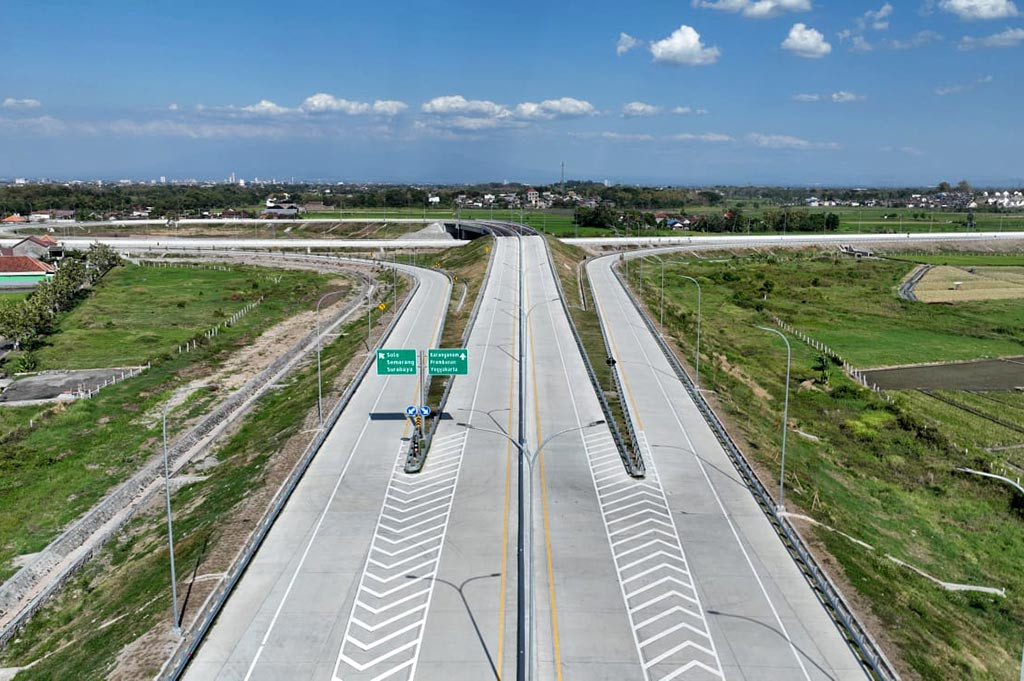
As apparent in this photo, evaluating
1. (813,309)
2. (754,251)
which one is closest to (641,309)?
(813,309)

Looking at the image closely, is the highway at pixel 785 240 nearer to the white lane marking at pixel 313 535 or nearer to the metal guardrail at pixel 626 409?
the metal guardrail at pixel 626 409

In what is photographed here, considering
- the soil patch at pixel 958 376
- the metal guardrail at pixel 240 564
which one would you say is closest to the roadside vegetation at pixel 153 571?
the metal guardrail at pixel 240 564

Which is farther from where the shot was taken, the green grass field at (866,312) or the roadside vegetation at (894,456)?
the green grass field at (866,312)

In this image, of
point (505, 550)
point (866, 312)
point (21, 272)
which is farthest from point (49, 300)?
point (866, 312)

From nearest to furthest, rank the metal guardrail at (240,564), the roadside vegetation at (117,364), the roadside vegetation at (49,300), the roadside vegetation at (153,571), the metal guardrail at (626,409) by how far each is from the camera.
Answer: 1. the metal guardrail at (240,564)
2. the roadside vegetation at (153,571)
3. the metal guardrail at (626,409)
4. the roadside vegetation at (117,364)
5. the roadside vegetation at (49,300)

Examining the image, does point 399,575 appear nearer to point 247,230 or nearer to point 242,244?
point 242,244

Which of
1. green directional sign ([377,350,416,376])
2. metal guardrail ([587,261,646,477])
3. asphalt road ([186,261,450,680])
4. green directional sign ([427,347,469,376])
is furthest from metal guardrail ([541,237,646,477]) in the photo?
green directional sign ([377,350,416,376])

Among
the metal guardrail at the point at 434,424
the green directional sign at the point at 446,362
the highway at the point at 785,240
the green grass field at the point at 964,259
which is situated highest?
the highway at the point at 785,240

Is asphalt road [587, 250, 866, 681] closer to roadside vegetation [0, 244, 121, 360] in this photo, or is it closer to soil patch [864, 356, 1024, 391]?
soil patch [864, 356, 1024, 391]
